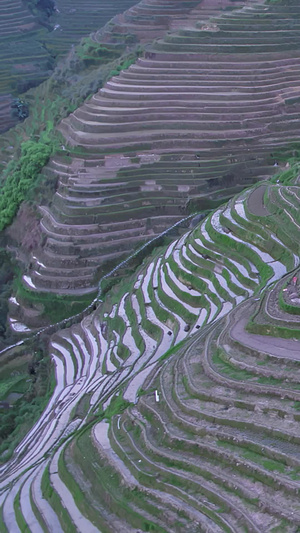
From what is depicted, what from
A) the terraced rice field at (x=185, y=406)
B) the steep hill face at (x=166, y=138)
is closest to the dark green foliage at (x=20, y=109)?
the steep hill face at (x=166, y=138)

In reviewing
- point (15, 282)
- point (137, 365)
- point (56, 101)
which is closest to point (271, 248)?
point (137, 365)

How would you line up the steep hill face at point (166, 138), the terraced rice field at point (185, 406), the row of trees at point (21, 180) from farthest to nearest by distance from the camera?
the row of trees at point (21, 180) → the steep hill face at point (166, 138) → the terraced rice field at point (185, 406)

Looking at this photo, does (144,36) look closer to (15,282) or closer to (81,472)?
(15,282)

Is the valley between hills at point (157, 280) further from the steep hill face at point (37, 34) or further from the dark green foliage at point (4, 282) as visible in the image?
the steep hill face at point (37, 34)

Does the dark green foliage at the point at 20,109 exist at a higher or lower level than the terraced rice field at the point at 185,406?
higher

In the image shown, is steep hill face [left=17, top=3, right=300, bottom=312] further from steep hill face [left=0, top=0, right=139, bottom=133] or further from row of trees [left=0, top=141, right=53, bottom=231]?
steep hill face [left=0, top=0, right=139, bottom=133]

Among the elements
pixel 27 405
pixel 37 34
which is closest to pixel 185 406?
pixel 27 405
